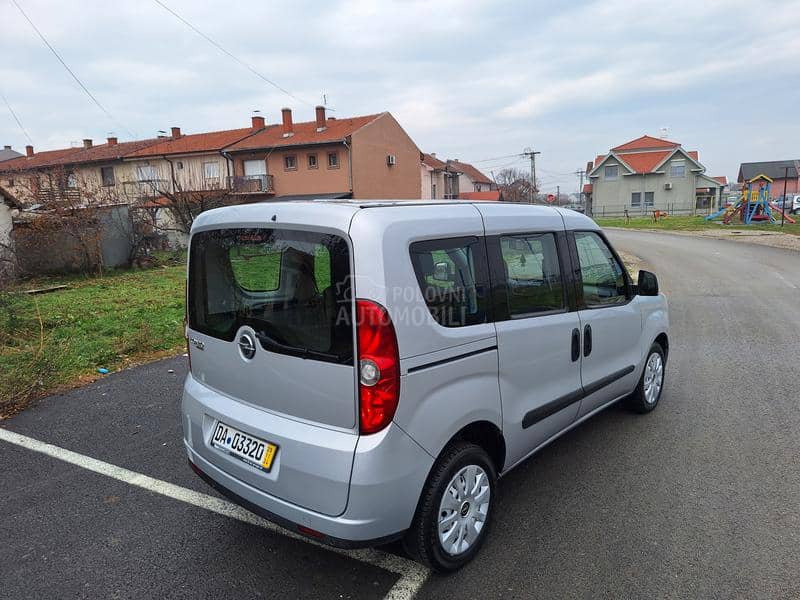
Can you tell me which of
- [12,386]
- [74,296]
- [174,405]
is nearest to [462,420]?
[174,405]

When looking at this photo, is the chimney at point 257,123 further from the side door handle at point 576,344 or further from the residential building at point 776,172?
the residential building at point 776,172

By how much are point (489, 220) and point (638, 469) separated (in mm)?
2166

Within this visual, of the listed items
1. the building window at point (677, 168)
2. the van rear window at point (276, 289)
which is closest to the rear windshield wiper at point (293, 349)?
the van rear window at point (276, 289)

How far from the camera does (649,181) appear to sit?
5031 centimetres

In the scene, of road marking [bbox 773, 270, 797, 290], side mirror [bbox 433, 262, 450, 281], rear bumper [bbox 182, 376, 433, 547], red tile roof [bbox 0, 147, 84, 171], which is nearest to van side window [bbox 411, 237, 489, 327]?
side mirror [bbox 433, 262, 450, 281]

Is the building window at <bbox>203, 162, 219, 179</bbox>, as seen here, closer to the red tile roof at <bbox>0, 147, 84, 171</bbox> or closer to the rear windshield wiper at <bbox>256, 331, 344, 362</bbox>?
the red tile roof at <bbox>0, 147, 84, 171</bbox>

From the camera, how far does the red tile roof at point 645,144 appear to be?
171 ft

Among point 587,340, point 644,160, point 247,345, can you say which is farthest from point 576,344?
point 644,160

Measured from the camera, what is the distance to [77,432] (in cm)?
432

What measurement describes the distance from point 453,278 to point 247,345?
1100mm

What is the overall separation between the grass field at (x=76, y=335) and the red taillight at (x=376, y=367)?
4439mm

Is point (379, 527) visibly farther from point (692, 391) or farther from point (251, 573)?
point (692, 391)

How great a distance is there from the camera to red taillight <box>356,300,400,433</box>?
2148mm

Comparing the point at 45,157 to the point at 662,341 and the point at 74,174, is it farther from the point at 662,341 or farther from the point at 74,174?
the point at 662,341
